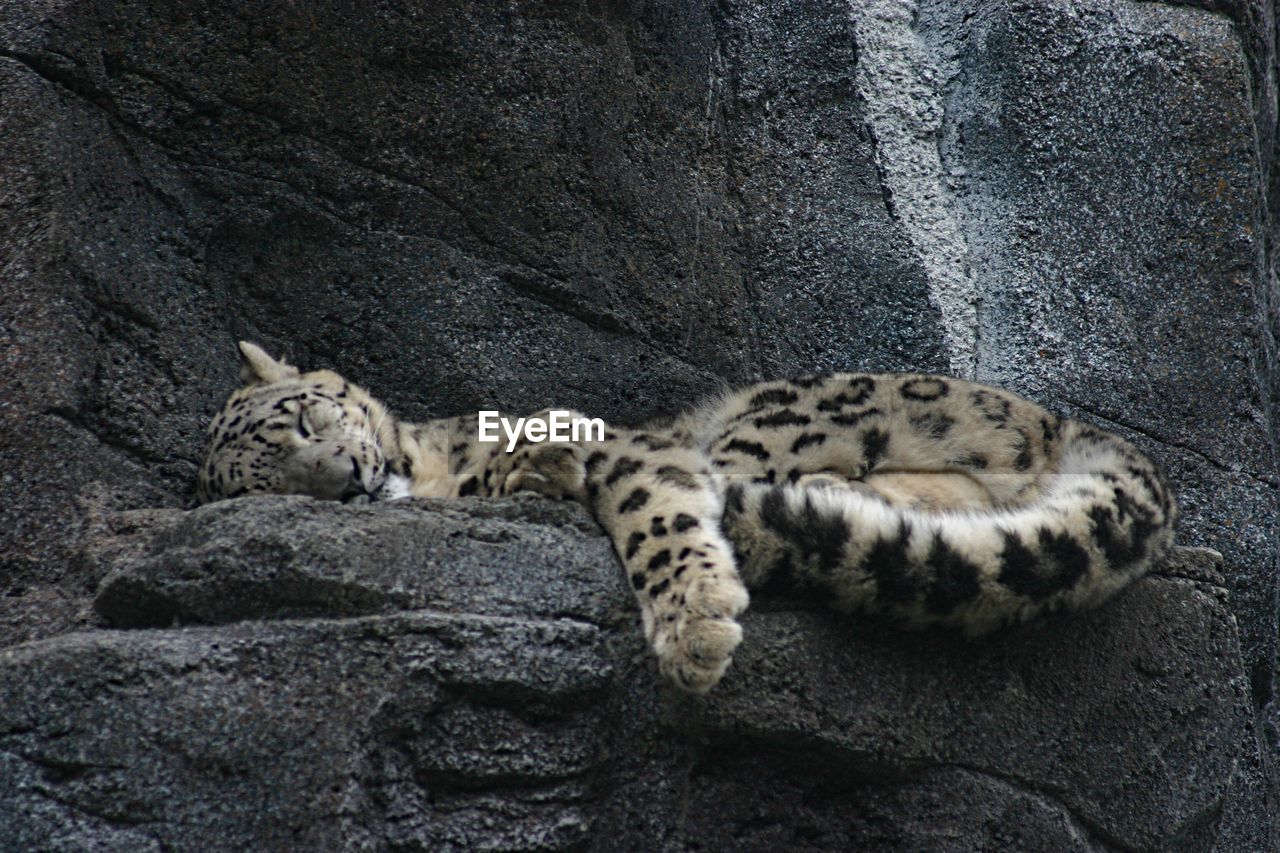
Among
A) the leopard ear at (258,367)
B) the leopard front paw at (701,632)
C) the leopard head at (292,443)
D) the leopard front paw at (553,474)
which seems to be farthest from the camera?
the leopard ear at (258,367)

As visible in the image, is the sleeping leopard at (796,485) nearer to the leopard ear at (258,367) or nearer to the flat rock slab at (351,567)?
the leopard ear at (258,367)

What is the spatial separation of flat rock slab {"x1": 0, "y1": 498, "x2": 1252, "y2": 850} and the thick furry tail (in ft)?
0.28

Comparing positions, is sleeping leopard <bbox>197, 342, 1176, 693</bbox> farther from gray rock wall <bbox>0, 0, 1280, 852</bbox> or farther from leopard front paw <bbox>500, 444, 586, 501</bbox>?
gray rock wall <bbox>0, 0, 1280, 852</bbox>

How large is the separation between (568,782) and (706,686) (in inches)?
12.0

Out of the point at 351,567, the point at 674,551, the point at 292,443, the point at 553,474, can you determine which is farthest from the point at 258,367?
the point at 674,551

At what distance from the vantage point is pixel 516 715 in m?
2.49

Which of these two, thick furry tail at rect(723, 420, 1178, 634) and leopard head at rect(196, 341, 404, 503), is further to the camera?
leopard head at rect(196, 341, 404, 503)

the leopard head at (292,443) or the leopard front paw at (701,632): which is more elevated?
the leopard head at (292,443)

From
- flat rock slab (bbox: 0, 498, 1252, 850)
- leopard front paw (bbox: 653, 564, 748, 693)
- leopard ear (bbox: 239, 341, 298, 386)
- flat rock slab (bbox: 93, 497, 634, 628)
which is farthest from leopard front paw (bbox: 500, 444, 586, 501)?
leopard ear (bbox: 239, 341, 298, 386)

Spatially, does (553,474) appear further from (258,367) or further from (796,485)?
(258,367)

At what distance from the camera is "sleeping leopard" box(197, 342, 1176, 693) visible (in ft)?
8.84

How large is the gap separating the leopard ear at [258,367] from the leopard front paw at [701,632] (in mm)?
1332

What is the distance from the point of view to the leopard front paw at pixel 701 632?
99.1 inches

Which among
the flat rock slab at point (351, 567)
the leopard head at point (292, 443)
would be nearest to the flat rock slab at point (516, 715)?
the flat rock slab at point (351, 567)
